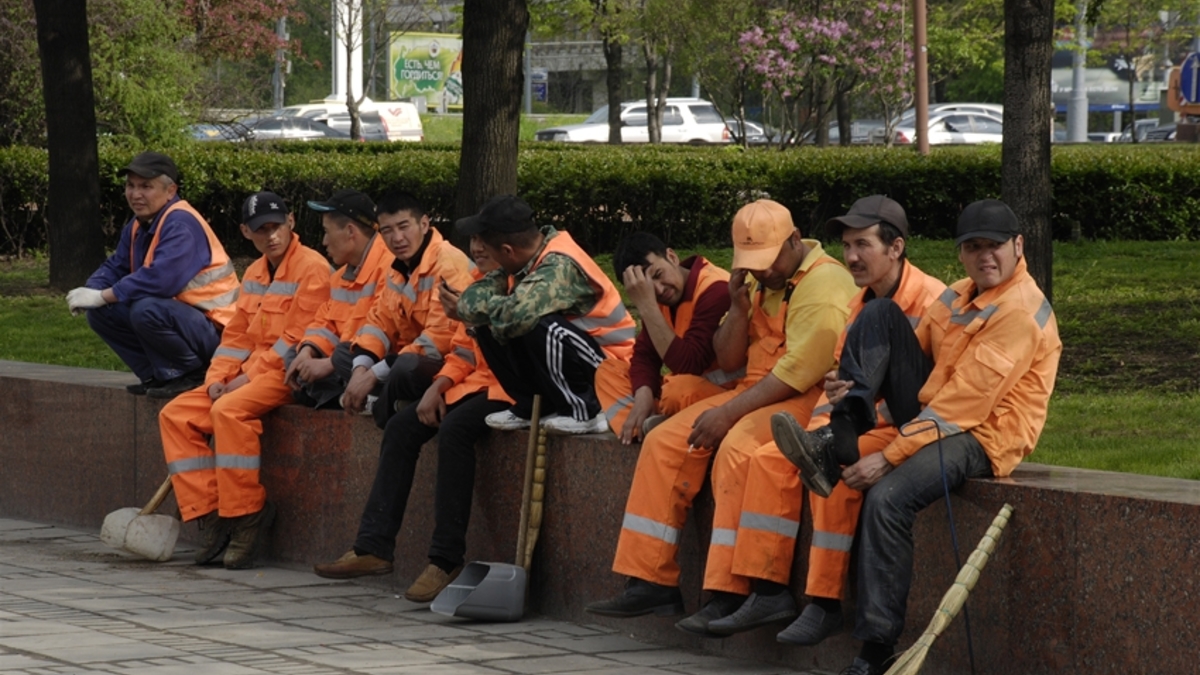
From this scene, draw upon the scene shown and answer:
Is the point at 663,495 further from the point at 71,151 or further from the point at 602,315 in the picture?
the point at 71,151

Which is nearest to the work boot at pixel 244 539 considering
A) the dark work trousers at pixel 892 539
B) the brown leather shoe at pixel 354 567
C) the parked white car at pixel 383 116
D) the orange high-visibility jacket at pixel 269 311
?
the orange high-visibility jacket at pixel 269 311

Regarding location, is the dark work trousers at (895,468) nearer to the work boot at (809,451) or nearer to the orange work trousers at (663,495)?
the work boot at (809,451)

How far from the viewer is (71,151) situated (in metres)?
14.8

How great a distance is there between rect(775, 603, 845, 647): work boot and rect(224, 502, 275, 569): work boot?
3322 millimetres

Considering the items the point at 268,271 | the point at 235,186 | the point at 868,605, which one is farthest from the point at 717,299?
the point at 235,186

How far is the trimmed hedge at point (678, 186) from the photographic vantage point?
654 inches

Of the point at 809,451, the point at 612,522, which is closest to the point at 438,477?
the point at 612,522

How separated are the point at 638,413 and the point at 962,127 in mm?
39528

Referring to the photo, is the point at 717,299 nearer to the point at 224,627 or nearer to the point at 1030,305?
the point at 1030,305

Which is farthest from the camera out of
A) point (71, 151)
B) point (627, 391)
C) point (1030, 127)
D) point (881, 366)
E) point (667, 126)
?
point (667, 126)

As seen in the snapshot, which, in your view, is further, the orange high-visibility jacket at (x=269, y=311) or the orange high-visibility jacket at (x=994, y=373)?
the orange high-visibility jacket at (x=269, y=311)

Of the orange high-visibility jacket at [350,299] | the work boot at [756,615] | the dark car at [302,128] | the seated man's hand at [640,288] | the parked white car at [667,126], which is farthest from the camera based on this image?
the parked white car at [667,126]

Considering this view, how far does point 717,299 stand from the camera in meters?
6.40

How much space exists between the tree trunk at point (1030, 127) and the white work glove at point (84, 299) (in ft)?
15.5
